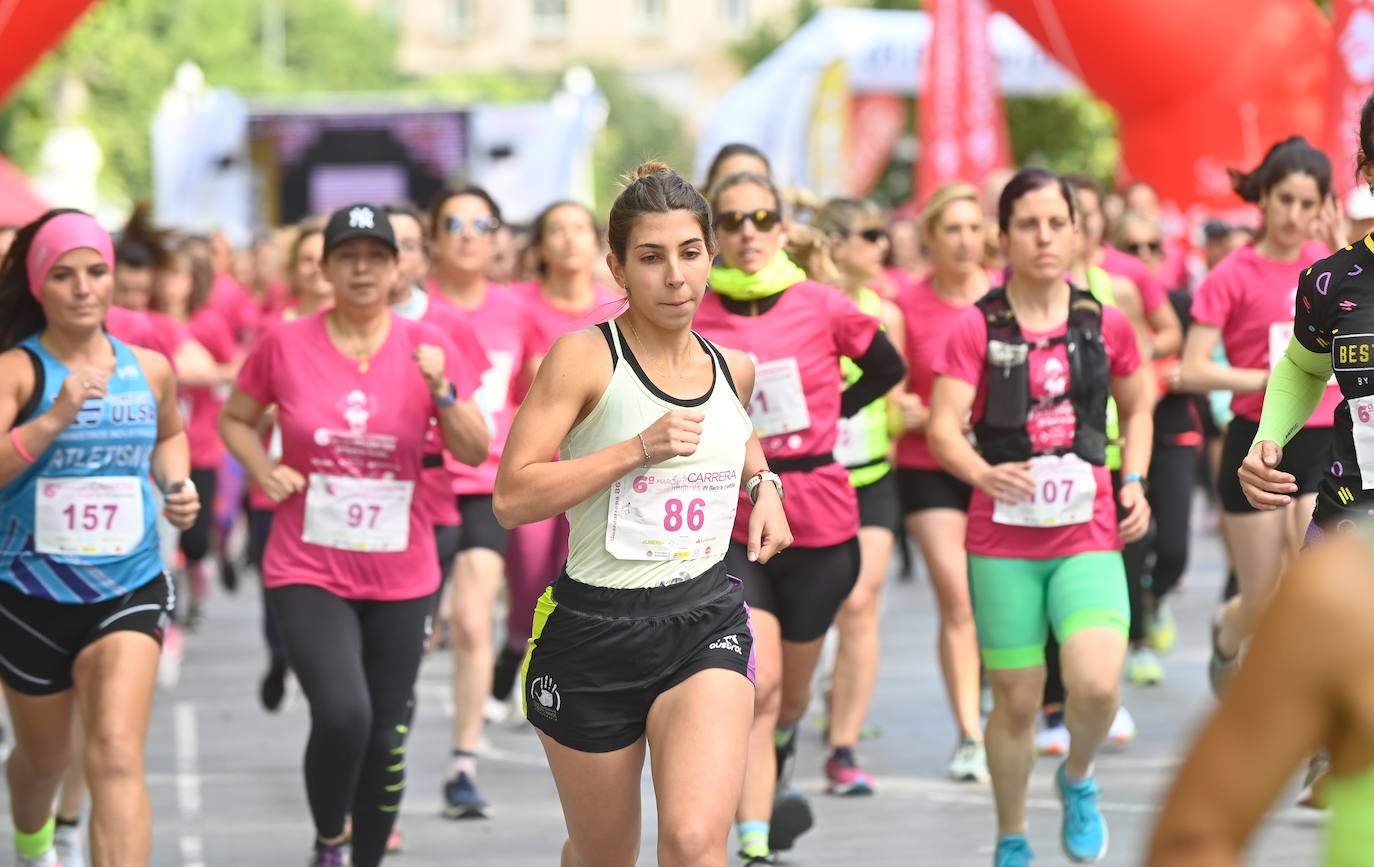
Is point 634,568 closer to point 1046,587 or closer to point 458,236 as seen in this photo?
point 1046,587

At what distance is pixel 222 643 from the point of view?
12859 millimetres

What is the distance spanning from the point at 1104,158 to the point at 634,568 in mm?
39188

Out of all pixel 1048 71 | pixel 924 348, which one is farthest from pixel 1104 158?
pixel 924 348

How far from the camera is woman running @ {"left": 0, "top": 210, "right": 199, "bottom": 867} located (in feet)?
19.0

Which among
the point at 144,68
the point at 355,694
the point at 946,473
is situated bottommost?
the point at 355,694

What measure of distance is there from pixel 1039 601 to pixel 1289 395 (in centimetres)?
131

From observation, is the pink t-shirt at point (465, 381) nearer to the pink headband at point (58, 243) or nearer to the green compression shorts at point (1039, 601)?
the pink headband at point (58, 243)

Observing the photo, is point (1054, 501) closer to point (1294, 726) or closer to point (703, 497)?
point (703, 497)

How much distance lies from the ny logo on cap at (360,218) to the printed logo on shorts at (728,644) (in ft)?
7.35

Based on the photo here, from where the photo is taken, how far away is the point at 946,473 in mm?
8641

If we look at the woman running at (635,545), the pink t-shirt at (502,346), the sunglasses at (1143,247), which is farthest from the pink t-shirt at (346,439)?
the sunglasses at (1143,247)

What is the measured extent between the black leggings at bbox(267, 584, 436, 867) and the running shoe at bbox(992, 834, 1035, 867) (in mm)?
1815

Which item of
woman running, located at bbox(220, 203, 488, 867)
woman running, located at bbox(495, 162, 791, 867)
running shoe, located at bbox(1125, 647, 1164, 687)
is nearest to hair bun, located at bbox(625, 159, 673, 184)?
woman running, located at bbox(495, 162, 791, 867)

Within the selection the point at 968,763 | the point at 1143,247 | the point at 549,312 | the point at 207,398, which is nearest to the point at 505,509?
the point at 968,763
